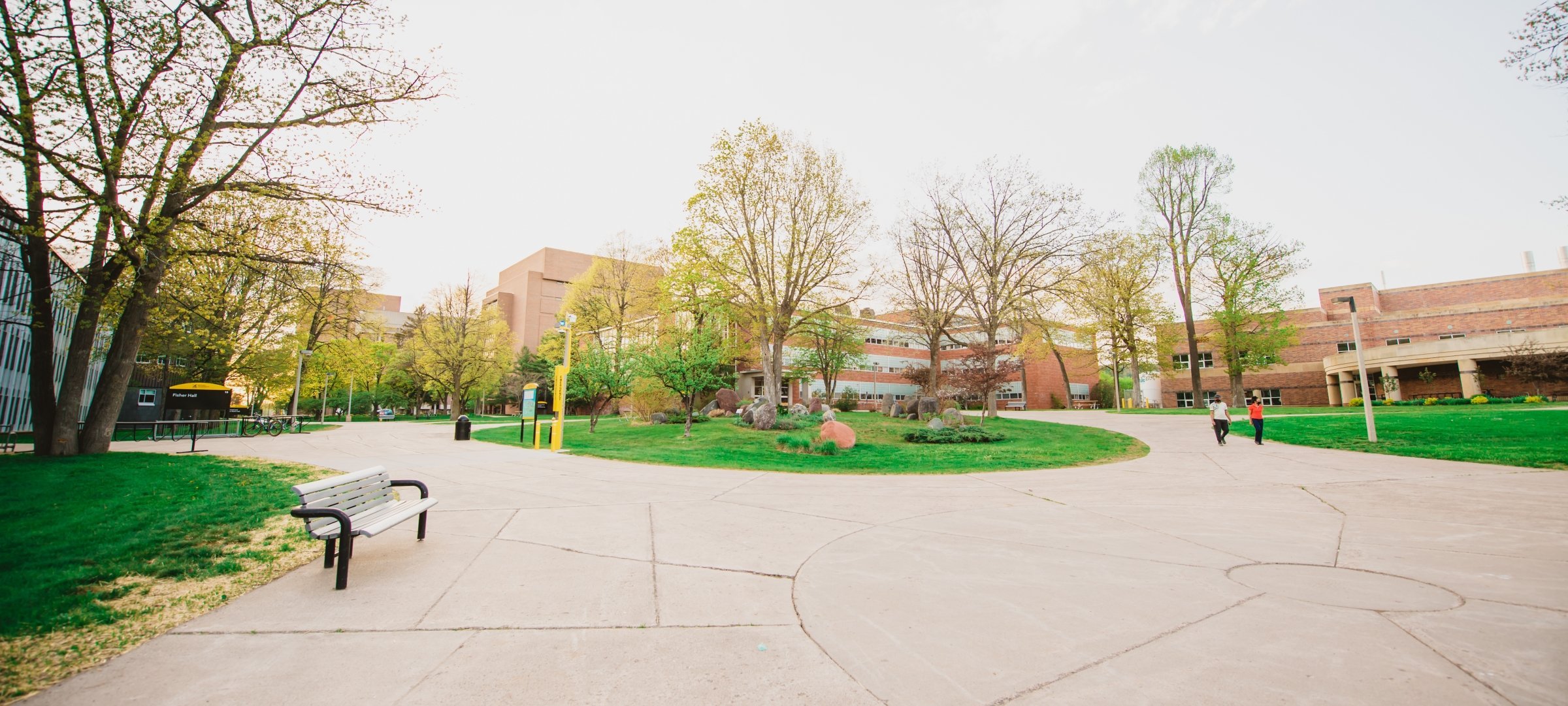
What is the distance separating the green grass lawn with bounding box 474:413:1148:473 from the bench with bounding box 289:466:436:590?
291 inches

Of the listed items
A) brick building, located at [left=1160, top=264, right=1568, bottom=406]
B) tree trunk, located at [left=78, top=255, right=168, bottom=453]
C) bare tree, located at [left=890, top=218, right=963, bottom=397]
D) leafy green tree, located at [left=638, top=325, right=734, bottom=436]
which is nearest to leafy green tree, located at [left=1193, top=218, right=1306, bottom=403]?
brick building, located at [left=1160, top=264, right=1568, bottom=406]

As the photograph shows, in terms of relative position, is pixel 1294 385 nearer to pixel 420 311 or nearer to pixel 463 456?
pixel 463 456

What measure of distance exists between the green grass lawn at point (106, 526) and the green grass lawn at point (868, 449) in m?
7.27

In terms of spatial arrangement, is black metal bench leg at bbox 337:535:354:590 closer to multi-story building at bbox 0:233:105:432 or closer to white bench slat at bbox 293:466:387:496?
white bench slat at bbox 293:466:387:496

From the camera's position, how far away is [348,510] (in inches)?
188

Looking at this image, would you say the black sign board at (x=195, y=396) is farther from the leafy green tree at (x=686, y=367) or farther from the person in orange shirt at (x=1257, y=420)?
the person in orange shirt at (x=1257, y=420)

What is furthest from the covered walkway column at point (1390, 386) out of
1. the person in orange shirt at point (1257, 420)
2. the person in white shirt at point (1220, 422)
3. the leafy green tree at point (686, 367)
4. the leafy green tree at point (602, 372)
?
the leafy green tree at point (602, 372)

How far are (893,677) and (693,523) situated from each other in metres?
3.98

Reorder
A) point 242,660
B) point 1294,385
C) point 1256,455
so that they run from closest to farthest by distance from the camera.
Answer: point 242,660 < point 1256,455 < point 1294,385

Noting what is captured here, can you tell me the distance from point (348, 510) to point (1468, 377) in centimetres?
5010

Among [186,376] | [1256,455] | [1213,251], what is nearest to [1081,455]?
[1256,455]

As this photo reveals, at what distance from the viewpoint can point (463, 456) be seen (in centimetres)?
1415

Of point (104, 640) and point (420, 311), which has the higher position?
point (420, 311)

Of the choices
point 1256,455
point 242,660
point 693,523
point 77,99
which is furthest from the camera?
point 1256,455
